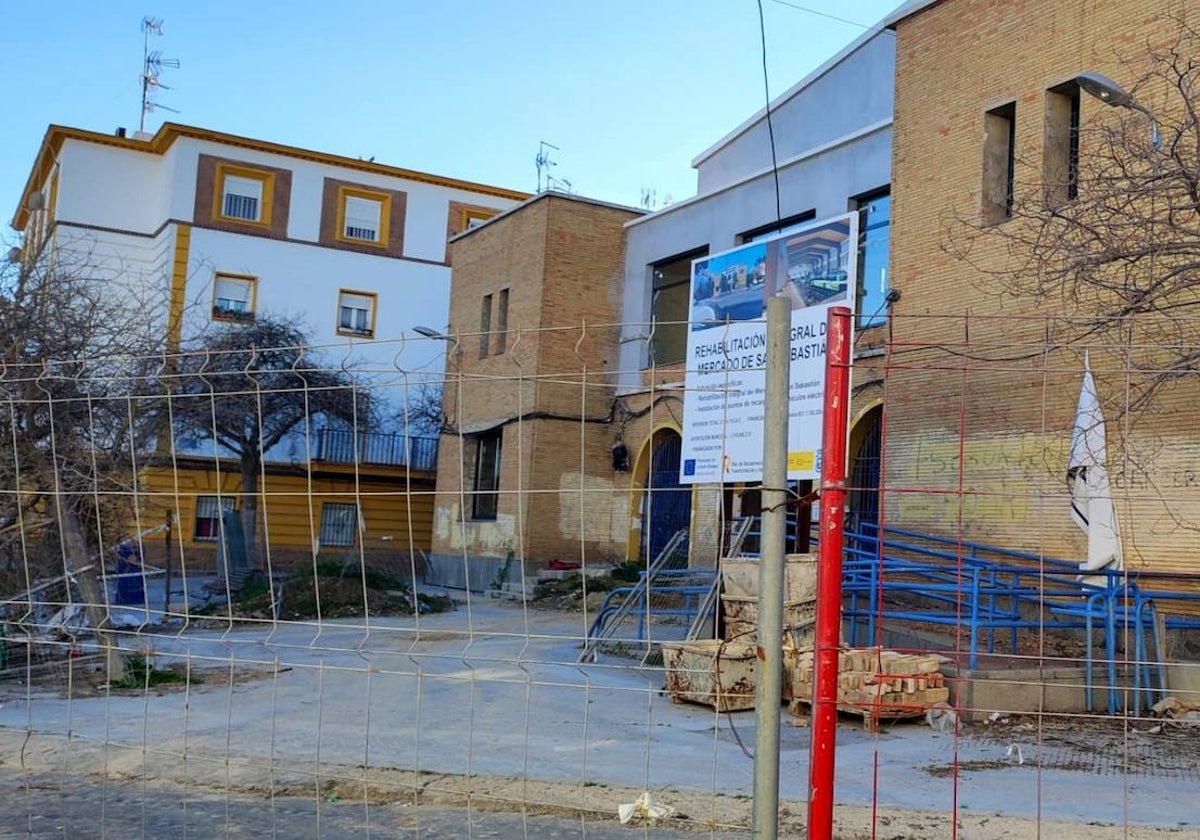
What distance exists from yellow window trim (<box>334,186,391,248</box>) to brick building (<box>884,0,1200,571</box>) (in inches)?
931

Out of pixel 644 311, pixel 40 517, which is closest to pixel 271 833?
pixel 40 517

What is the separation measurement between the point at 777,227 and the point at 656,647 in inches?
416

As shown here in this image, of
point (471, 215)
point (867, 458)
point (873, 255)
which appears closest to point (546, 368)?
point (873, 255)

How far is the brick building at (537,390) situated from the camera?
82.0 ft

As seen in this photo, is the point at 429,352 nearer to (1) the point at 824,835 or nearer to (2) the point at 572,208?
(2) the point at 572,208

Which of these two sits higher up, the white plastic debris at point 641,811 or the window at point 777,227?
the window at point 777,227

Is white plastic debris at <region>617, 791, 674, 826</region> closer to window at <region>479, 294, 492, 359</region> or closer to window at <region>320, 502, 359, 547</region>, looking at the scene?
window at <region>479, 294, 492, 359</region>

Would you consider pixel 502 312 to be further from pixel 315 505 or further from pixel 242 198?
pixel 242 198

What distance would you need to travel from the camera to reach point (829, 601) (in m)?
3.51

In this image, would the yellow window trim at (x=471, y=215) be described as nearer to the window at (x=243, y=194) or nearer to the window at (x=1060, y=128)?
the window at (x=243, y=194)

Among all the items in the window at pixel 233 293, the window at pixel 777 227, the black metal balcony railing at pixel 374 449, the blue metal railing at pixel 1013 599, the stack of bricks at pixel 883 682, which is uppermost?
the window at pixel 233 293

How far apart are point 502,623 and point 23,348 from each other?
30.3 ft

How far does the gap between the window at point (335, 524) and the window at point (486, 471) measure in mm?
3319

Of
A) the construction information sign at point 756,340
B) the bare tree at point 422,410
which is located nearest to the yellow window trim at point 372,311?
the bare tree at point 422,410
